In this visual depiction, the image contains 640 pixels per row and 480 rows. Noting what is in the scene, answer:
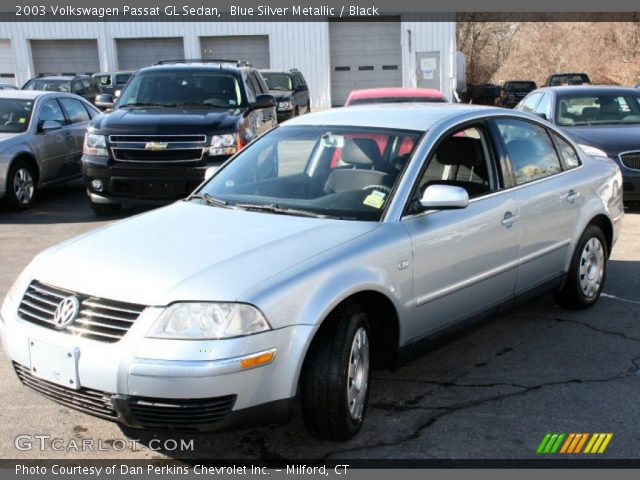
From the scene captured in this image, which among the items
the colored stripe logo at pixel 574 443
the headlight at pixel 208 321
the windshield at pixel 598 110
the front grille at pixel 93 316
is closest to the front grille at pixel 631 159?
the windshield at pixel 598 110

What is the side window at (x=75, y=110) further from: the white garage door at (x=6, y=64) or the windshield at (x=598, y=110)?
the white garage door at (x=6, y=64)

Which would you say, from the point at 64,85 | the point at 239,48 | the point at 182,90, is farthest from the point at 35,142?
the point at 239,48

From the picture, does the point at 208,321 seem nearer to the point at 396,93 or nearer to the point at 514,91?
the point at 396,93

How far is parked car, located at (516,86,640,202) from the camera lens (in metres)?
9.96

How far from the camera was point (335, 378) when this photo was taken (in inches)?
144

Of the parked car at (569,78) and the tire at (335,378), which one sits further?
the parked car at (569,78)

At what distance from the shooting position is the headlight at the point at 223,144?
9.41m

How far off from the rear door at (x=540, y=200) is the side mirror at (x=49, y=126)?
7.68 metres

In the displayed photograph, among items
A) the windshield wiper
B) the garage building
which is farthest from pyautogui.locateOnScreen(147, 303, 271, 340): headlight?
the garage building

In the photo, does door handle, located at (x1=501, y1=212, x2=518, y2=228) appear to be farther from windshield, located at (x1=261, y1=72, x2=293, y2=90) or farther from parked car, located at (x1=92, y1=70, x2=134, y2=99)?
parked car, located at (x1=92, y1=70, x2=134, y2=99)

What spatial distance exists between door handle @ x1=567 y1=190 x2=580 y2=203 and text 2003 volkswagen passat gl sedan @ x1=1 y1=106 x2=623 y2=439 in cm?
1

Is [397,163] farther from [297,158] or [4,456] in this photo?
[4,456]

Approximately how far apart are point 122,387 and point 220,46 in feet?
100

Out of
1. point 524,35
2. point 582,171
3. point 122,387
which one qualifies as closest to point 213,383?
point 122,387
